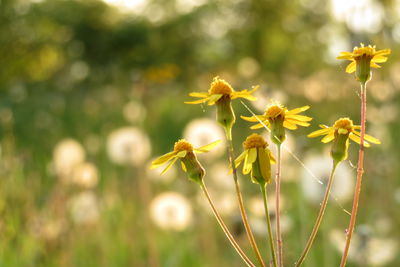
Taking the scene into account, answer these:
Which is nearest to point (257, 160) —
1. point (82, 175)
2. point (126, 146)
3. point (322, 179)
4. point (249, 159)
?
point (249, 159)

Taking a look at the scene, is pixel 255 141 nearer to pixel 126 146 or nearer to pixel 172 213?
pixel 172 213

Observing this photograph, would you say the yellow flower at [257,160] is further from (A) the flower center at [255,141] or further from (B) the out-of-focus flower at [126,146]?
(B) the out-of-focus flower at [126,146]

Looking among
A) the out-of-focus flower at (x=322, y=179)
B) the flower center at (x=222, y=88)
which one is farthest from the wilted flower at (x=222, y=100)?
the out-of-focus flower at (x=322, y=179)

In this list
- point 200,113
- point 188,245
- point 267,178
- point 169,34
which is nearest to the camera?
point 267,178

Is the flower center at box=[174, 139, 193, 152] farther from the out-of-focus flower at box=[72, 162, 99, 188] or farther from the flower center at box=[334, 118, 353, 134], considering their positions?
the out-of-focus flower at box=[72, 162, 99, 188]

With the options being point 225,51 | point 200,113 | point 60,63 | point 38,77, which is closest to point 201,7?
point 225,51

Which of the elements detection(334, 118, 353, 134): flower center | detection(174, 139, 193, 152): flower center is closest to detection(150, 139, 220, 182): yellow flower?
detection(174, 139, 193, 152): flower center

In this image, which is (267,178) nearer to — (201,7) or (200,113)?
(200,113)
